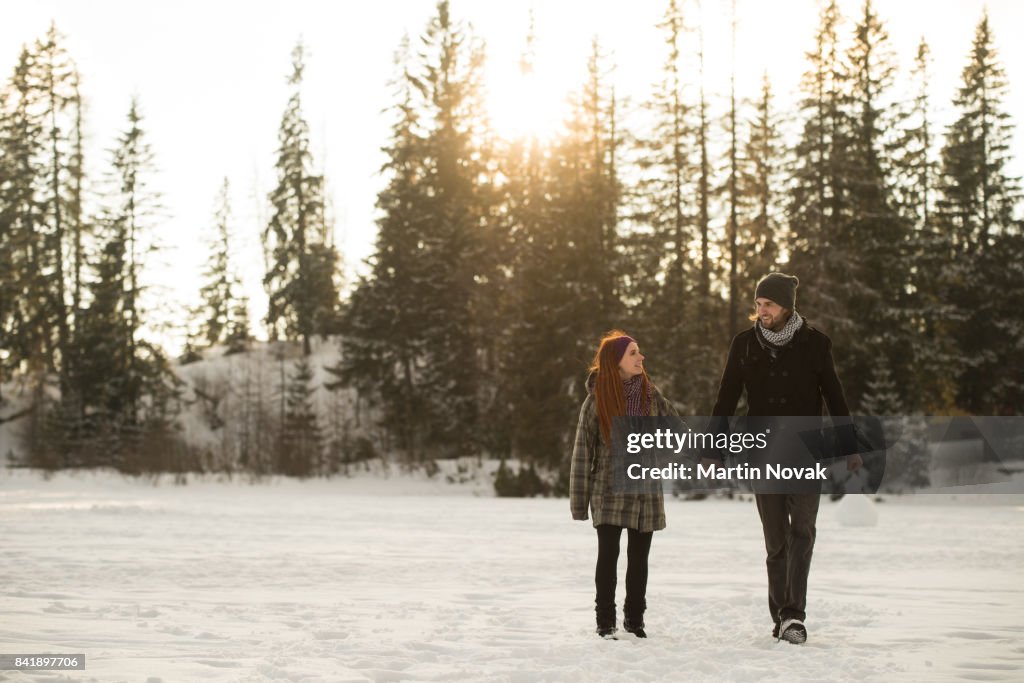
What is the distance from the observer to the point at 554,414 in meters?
31.0

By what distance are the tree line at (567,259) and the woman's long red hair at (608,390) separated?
78.9ft

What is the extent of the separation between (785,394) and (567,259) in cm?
2553

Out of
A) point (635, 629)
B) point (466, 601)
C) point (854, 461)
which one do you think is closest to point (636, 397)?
point (854, 461)

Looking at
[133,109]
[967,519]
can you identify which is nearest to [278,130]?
[133,109]

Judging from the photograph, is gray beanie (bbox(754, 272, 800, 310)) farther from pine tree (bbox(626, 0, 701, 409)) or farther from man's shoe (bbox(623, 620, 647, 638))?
pine tree (bbox(626, 0, 701, 409))

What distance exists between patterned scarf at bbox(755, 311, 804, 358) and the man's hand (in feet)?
2.62

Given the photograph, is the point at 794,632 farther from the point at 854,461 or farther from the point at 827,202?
the point at 827,202

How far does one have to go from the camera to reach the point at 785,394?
6.51 meters

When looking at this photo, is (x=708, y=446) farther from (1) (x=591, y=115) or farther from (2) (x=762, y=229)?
(1) (x=591, y=115)

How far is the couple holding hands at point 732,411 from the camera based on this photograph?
6.46 meters

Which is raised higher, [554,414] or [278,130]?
[278,130]

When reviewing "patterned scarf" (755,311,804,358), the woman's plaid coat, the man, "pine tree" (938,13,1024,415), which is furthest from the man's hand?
"pine tree" (938,13,1024,415)

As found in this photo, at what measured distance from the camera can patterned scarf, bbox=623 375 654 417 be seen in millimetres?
6605

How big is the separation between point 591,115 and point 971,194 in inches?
650
